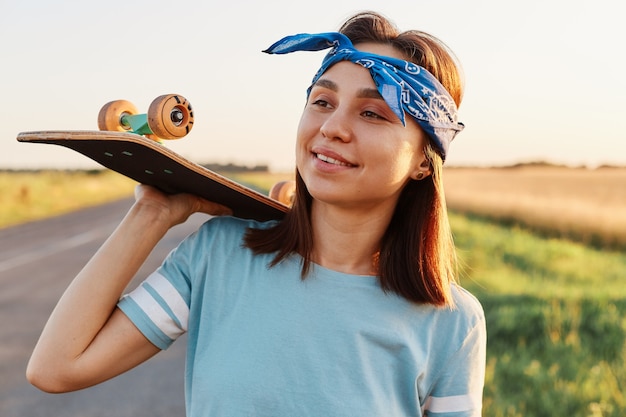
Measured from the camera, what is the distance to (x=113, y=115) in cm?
196

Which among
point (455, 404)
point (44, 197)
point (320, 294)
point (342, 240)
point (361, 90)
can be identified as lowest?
point (44, 197)

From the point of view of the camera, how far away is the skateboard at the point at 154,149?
1.77 m

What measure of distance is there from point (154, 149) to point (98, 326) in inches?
18.1

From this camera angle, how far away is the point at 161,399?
4980 millimetres

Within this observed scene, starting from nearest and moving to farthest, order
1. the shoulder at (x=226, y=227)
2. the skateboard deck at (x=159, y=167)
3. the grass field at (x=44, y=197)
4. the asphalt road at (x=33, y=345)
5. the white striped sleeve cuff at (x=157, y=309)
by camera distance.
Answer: the skateboard deck at (x=159, y=167) < the white striped sleeve cuff at (x=157, y=309) < the shoulder at (x=226, y=227) < the asphalt road at (x=33, y=345) < the grass field at (x=44, y=197)

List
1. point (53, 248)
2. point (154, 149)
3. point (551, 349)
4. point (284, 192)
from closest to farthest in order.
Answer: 1. point (154, 149)
2. point (284, 192)
3. point (551, 349)
4. point (53, 248)

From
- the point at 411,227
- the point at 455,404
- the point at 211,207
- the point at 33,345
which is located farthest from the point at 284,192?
the point at 33,345

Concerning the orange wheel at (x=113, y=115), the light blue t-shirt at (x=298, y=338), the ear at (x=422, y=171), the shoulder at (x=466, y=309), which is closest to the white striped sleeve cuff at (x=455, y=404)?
the light blue t-shirt at (x=298, y=338)

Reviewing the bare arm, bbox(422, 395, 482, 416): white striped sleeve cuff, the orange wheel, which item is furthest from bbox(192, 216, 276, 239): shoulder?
bbox(422, 395, 482, 416): white striped sleeve cuff

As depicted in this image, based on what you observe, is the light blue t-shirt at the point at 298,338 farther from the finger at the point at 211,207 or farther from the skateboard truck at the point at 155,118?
the skateboard truck at the point at 155,118

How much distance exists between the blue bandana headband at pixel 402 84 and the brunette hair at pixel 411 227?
55 millimetres

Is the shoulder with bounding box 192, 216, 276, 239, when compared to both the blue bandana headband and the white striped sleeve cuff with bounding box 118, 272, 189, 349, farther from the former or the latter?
the blue bandana headband

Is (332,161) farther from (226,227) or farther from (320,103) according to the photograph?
(226,227)

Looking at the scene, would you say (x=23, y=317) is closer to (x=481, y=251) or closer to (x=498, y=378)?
(x=498, y=378)
